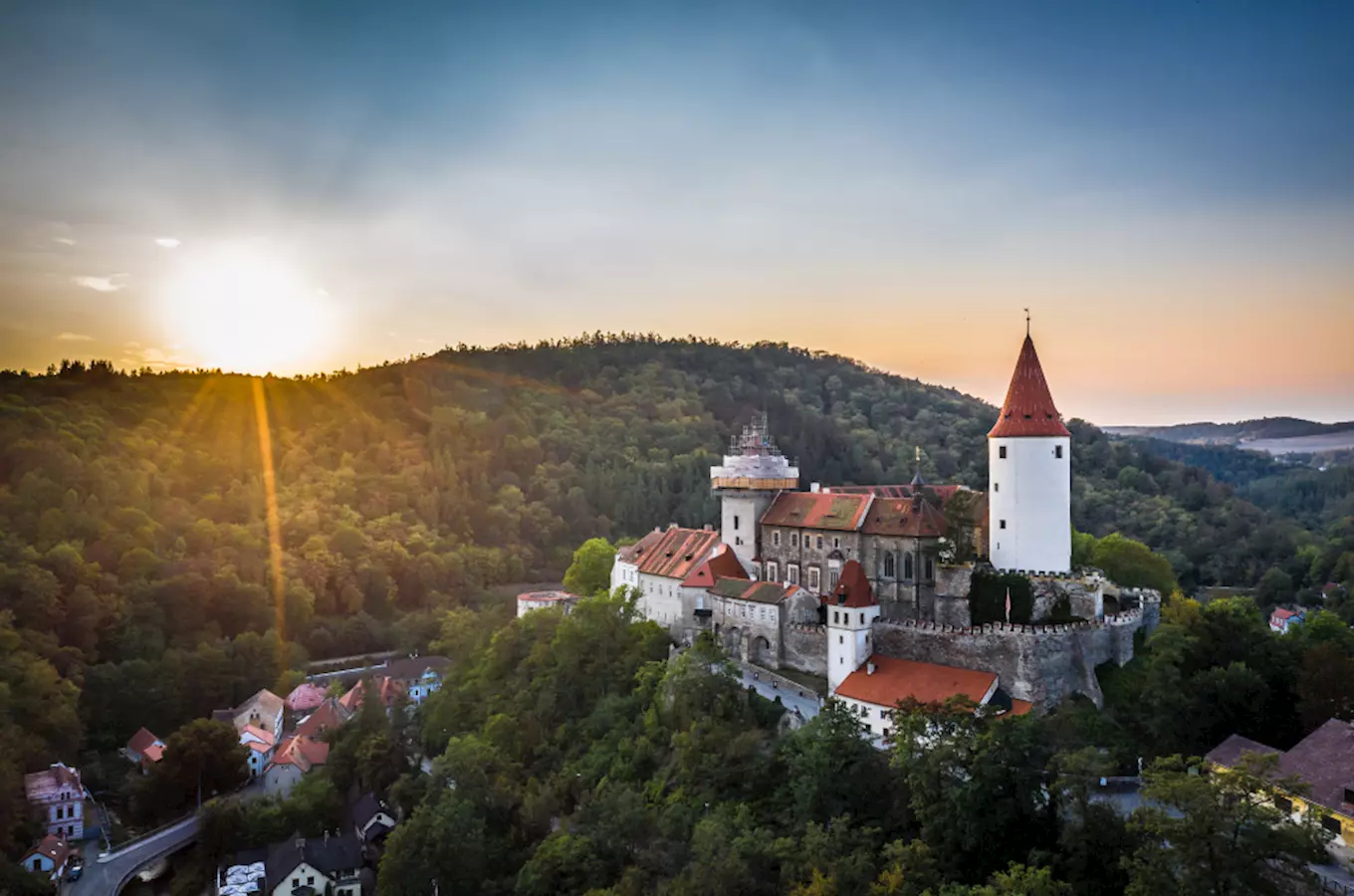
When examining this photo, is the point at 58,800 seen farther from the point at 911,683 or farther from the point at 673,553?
the point at 911,683

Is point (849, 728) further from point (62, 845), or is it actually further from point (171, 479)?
point (171, 479)

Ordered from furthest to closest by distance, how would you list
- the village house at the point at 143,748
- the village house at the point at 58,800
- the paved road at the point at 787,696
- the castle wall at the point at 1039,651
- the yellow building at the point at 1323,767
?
1. the village house at the point at 143,748
2. the village house at the point at 58,800
3. the paved road at the point at 787,696
4. the castle wall at the point at 1039,651
5. the yellow building at the point at 1323,767

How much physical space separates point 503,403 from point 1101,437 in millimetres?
65553

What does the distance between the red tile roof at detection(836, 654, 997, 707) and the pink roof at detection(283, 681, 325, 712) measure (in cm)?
4152

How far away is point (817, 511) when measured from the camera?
40.6 metres

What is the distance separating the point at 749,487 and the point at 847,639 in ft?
33.0

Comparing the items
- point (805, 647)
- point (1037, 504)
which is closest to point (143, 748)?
point (805, 647)

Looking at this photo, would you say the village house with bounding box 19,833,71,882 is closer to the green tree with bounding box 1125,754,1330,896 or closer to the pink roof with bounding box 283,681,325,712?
the pink roof with bounding box 283,681,325,712

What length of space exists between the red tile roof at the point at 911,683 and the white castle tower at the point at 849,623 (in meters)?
0.60

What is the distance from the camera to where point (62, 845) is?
42.6m

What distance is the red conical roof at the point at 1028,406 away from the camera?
115 ft

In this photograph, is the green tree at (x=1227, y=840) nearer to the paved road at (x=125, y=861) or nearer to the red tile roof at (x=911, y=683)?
the red tile roof at (x=911, y=683)

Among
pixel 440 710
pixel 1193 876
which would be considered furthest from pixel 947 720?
pixel 440 710

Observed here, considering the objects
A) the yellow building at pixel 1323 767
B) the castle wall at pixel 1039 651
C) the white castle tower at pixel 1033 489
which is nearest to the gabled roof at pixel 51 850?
the castle wall at pixel 1039 651
